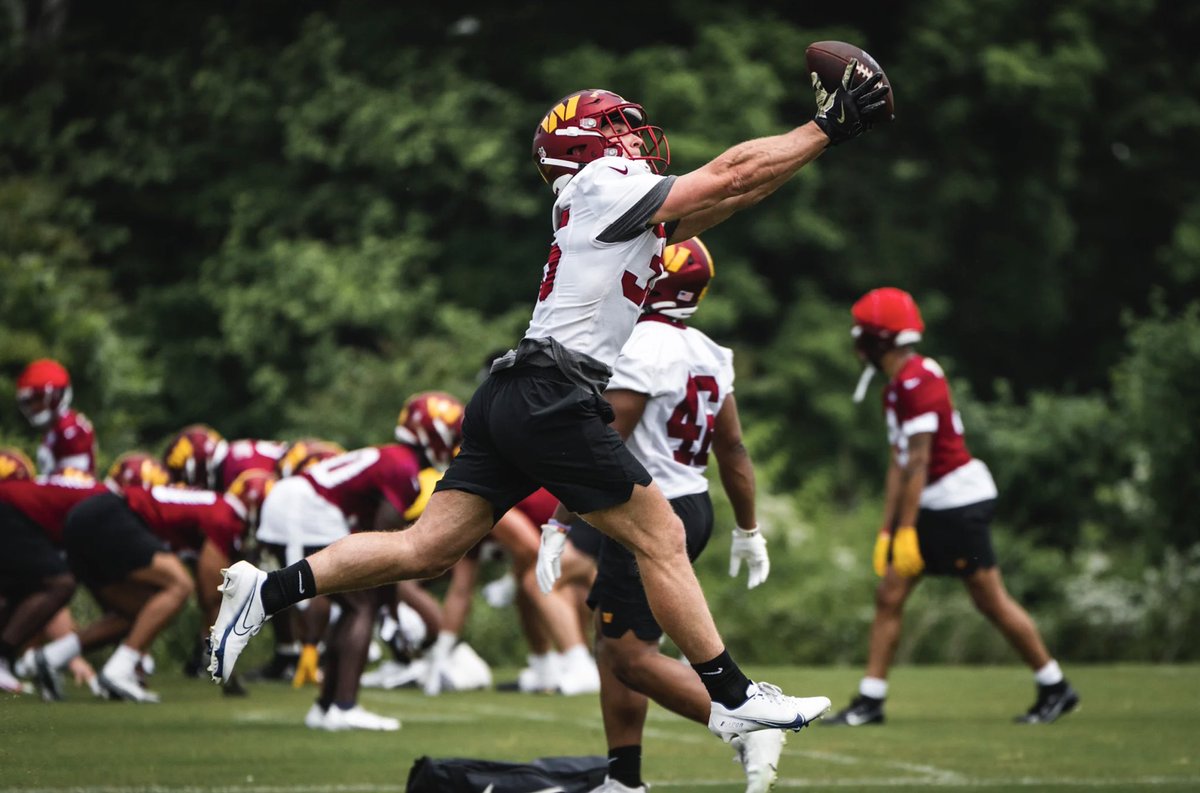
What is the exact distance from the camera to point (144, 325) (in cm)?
2453

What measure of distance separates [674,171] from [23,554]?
12.9 meters

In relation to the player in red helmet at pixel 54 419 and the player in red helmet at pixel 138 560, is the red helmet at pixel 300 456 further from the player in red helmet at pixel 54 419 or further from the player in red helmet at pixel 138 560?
the player in red helmet at pixel 54 419

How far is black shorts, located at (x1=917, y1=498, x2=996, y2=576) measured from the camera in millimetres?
9938

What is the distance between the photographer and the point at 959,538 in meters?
9.94

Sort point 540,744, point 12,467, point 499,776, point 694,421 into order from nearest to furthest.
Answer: point 499,776, point 694,421, point 540,744, point 12,467

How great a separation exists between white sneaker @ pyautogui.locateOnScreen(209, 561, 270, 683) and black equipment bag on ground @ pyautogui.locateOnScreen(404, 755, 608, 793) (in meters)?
1.10

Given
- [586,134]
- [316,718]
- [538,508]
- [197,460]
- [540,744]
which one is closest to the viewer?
[586,134]

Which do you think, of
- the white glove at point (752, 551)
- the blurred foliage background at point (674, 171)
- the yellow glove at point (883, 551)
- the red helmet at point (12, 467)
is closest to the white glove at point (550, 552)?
the white glove at point (752, 551)

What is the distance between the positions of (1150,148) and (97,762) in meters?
23.7

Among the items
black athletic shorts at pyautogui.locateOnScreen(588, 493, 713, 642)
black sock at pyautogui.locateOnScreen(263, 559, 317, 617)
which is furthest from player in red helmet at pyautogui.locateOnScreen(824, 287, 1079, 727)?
black sock at pyautogui.locateOnScreen(263, 559, 317, 617)

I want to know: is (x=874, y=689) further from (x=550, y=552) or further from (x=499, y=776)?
(x=550, y=552)

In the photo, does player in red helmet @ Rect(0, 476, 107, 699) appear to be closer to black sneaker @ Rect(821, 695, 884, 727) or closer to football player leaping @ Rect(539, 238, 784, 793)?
black sneaker @ Rect(821, 695, 884, 727)

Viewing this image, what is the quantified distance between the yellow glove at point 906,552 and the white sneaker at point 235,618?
16.5ft

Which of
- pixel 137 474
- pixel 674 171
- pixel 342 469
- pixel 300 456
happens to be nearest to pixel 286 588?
pixel 342 469
